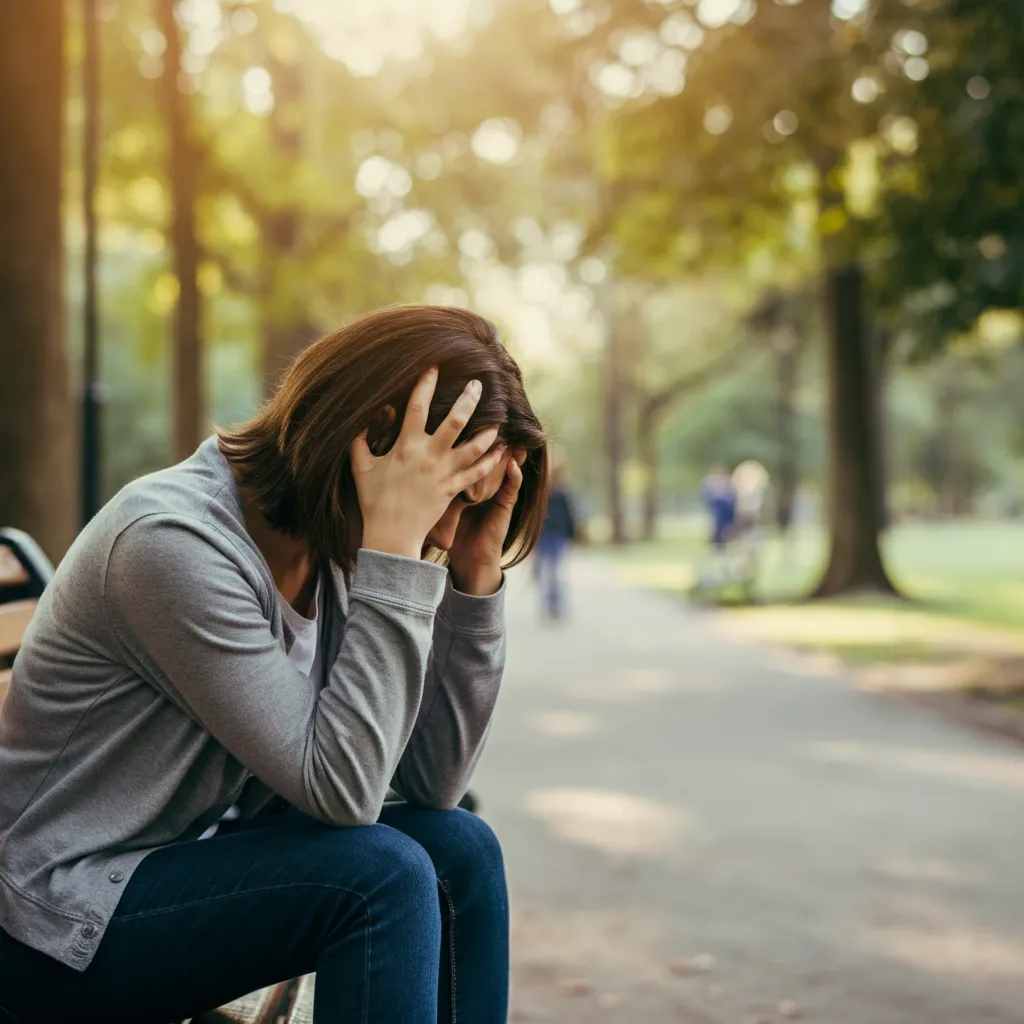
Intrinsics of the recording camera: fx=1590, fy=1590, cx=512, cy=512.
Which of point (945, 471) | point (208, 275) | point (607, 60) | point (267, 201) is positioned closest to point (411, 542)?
point (607, 60)

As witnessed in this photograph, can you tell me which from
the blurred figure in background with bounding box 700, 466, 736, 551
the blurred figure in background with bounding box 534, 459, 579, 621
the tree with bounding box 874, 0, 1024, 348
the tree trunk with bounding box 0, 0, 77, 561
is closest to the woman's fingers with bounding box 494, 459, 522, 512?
the tree trunk with bounding box 0, 0, 77, 561

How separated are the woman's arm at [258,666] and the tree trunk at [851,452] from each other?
1718cm

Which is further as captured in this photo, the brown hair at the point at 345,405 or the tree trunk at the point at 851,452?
the tree trunk at the point at 851,452

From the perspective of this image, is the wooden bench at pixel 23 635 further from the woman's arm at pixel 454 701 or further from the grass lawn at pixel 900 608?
the grass lawn at pixel 900 608

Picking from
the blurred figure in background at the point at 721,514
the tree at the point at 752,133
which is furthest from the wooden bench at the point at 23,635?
the blurred figure in background at the point at 721,514

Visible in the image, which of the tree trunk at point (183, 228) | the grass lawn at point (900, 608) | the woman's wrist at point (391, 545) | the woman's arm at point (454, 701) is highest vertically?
the tree trunk at point (183, 228)

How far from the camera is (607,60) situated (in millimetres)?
13180

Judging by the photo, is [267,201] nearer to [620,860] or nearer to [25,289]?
[25,289]

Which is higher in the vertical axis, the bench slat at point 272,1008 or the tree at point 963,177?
the tree at point 963,177

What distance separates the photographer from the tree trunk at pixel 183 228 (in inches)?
472

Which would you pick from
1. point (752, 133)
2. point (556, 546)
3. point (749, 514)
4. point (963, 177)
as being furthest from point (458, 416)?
point (749, 514)

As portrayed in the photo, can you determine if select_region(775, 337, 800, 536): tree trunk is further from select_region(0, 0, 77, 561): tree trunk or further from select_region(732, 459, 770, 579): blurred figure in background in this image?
select_region(0, 0, 77, 561): tree trunk

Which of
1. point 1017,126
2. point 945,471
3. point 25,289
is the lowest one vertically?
point 945,471

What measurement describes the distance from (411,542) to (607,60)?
11.6 meters
